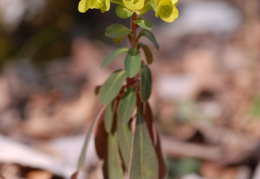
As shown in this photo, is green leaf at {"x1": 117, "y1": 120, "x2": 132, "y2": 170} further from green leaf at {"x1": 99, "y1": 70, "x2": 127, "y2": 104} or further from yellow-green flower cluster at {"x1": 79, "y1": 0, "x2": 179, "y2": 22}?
yellow-green flower cluster at {"x1": 79, "y1": 0, "x2": 179, "y2": 22}

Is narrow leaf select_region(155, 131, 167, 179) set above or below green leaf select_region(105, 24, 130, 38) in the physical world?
below

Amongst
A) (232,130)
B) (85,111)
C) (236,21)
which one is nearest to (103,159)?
(232,130)

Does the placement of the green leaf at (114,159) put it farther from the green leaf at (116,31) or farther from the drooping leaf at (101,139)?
the green leaf at (116,31)

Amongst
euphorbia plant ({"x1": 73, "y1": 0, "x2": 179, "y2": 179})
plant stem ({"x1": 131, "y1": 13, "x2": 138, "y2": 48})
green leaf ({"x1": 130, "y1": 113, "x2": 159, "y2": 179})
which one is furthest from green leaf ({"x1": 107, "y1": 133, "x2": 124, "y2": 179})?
plant stem ({"x1": 131, "y1": 13, "x2": 138, "y2": 48})

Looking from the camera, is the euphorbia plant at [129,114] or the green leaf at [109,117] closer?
the euphorbia plant at [129,114]

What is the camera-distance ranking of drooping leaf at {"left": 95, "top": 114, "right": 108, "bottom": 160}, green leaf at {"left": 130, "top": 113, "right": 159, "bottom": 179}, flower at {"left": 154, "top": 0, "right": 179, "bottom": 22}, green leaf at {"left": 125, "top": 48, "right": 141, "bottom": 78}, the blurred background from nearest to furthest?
flower at {"left": 154, "top": 0, "right": 179, "bottom": 22}
green leaf at {"left": 125, "top": 48, "right": 141, "bottom": 78}
green leaf at {"left": 130, "top": 113, "right": 159, "bottom": 179}
drooping leaf at {"left": 95, "top": 114, "right": 108, "bottom": 160}
the blurred background

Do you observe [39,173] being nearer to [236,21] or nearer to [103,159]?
[103,159]

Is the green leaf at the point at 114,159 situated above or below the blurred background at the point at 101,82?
below

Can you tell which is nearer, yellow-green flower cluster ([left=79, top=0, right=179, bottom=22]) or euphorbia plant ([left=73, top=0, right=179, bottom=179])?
yellow-green flower cluster ([left=79, top=0, right=179, bottom=22])

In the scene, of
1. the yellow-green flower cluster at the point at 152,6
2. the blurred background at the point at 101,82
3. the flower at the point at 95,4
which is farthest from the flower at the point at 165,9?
the blurred background at the point at 101,82

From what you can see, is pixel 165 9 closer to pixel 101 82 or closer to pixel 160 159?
pixel 160 159
